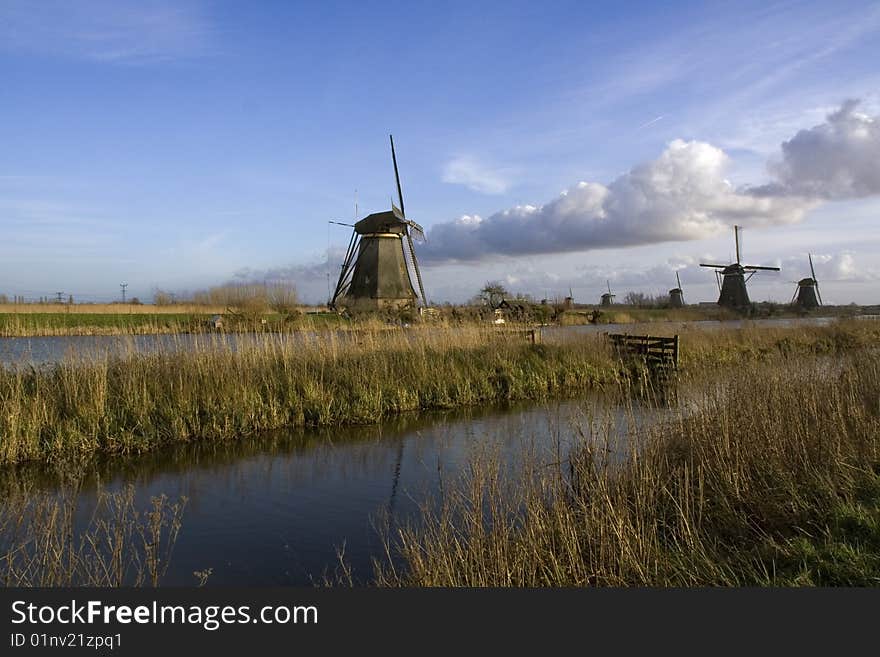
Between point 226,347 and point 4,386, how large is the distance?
316cm

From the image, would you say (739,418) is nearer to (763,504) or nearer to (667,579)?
(763,504)

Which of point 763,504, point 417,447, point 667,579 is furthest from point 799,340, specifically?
point 667,579

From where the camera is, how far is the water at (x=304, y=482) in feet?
15.8

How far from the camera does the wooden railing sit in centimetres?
1490

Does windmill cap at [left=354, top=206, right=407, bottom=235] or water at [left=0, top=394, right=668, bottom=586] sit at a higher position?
windmill cap at [left=354, top=206, right=407, bottom=235]

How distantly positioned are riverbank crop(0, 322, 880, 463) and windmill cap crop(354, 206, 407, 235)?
16.3 meters

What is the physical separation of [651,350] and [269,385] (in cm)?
1097

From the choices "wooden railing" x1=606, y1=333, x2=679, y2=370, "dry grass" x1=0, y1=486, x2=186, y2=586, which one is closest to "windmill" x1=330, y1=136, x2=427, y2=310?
"wooden railing" x1=606, y1=333, x2=679, y2=370

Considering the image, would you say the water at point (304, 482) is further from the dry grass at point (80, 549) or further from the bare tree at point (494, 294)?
the bare tree at point (494, 294)

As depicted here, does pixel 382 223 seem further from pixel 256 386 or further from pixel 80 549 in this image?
pixel 80 549

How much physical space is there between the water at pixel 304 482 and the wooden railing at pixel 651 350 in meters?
5.84

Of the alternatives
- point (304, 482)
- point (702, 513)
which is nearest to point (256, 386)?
point (304, 482)

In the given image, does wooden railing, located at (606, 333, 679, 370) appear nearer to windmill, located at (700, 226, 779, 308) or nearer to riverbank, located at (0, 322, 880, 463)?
riverbank, located at (0, 322, 880, 463)

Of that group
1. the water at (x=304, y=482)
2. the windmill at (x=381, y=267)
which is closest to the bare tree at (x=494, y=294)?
the windmill at (x=381, y=267)
